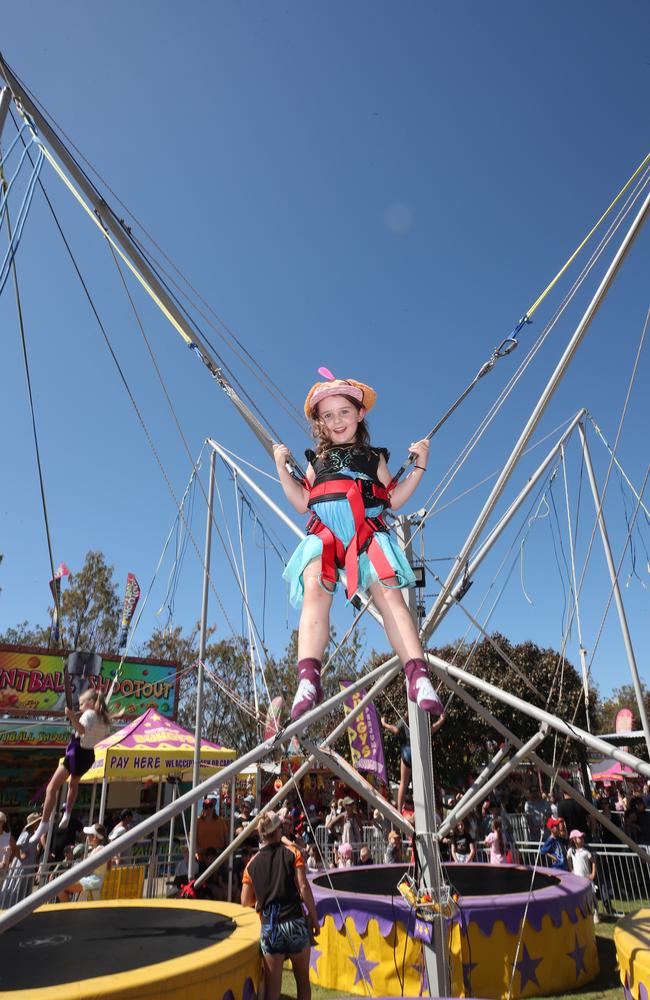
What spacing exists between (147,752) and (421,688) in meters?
13.2

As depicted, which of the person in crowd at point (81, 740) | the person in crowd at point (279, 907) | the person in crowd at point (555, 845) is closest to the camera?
the person in crowd at point (81, 740)

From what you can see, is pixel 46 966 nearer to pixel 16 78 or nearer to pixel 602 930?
pixel 16 78

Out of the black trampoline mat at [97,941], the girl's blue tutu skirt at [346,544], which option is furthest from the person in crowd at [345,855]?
the girl's blue tutu skirt at [346,544]

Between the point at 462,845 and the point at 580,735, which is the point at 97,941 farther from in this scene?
the point at 462,845

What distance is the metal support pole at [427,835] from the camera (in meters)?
5.33

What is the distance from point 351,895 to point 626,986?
3502 mm

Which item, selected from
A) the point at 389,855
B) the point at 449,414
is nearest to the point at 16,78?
the point at 449,414

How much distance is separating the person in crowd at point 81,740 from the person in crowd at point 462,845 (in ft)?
31.2

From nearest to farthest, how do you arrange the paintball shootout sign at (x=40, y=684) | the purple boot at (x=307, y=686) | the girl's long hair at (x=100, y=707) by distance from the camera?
the purple boot at (x=307, y=686)
the girl's long hair at (x=100, y=707)
the paintball shootout sign at (x=40, y=684)

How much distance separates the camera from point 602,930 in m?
9.91

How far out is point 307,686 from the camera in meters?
2.82

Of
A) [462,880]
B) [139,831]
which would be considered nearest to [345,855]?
[462,880]

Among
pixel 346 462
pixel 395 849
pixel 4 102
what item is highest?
pixel 4 102

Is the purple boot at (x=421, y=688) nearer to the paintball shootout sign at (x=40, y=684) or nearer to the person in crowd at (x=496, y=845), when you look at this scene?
the person in crowd at (x=496, y=845)
